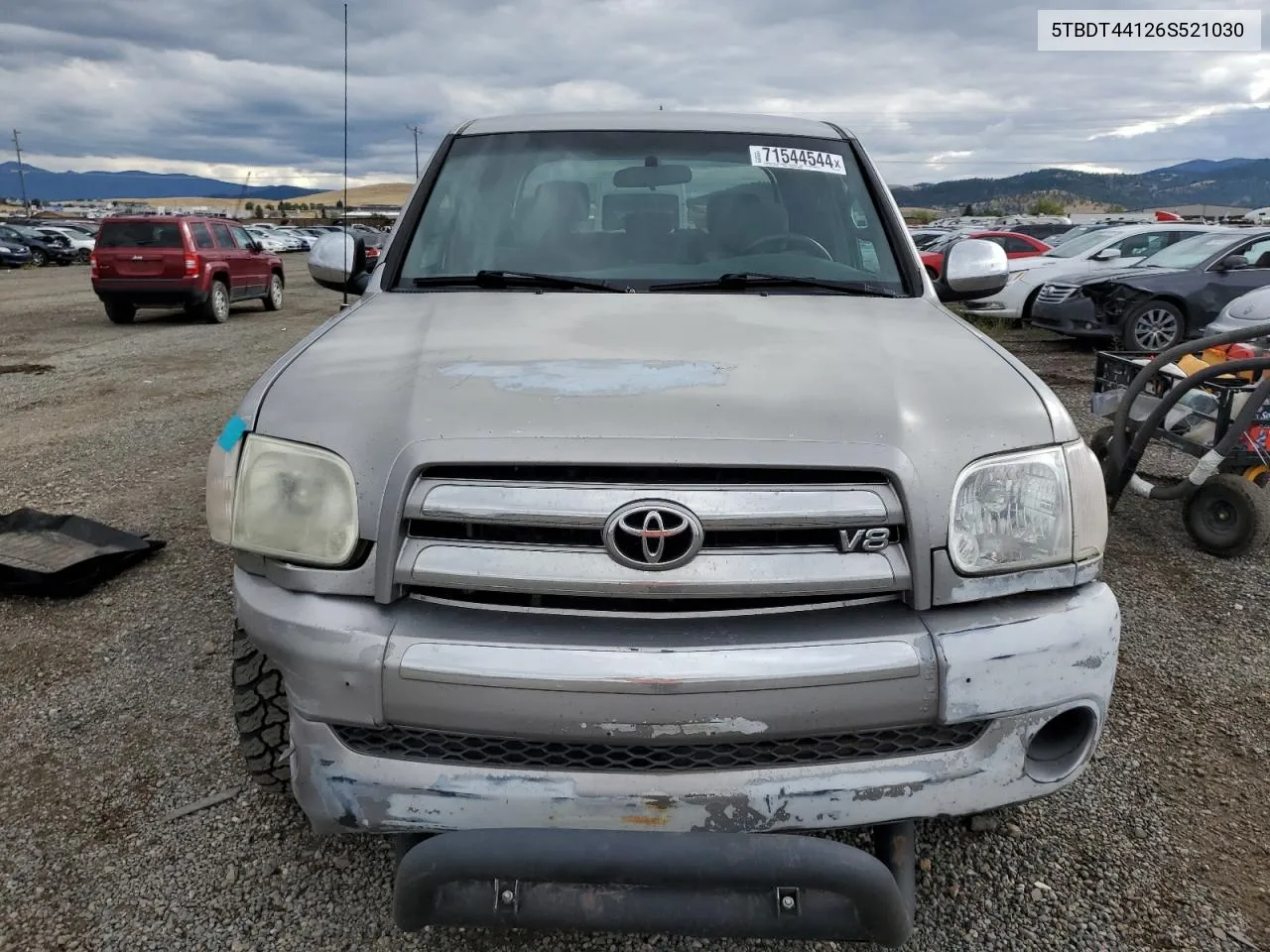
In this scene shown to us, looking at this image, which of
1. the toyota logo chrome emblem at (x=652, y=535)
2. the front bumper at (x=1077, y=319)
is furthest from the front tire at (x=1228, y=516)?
the front bumper at (x=1077, y=319)

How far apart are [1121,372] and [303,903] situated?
4.92 m

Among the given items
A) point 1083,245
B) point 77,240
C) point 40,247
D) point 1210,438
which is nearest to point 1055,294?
point 1083,245

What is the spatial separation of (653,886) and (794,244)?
2.13 meters

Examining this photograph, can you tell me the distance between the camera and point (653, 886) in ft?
5.11

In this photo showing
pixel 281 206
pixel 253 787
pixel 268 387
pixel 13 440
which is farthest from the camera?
pixel 281 206

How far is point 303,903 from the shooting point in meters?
2.21

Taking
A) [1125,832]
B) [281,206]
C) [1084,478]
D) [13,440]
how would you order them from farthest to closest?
[281,206], [13,440], [1125,832], [1084,478]

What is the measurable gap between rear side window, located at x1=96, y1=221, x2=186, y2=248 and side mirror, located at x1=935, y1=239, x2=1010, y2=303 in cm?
1388

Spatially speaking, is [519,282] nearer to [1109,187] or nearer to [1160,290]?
[1160,290]

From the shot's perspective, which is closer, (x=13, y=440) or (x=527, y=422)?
(x=527, y=422)

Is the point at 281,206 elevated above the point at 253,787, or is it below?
above

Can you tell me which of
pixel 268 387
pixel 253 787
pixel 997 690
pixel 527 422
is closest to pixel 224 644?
pixel 253 787

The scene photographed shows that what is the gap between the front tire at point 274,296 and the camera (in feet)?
56.7

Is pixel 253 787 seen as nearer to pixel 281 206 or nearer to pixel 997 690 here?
pixel 997 690
